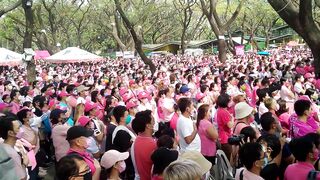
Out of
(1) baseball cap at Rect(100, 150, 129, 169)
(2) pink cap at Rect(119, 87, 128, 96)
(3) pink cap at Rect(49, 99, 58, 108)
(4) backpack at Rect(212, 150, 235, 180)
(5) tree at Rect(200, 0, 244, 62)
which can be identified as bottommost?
(4) backpack at Rect(212, 150, 235, 180)

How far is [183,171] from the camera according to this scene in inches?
115

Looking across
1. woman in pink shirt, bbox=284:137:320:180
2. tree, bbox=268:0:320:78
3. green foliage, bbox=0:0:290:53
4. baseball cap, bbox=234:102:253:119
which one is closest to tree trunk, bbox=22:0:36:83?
tree, bbox=268:0:320:78

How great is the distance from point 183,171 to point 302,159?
1.72 meters

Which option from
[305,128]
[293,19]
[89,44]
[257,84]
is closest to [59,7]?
[89,44]

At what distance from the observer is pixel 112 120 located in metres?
6.76

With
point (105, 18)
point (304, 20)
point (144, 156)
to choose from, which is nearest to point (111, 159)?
point (144, 156)

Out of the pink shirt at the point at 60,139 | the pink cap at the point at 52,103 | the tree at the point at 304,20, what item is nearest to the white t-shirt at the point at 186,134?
the pink shirt at the point at 60,139

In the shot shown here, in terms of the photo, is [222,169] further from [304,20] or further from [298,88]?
[298,88]

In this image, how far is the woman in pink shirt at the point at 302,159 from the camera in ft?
13.3

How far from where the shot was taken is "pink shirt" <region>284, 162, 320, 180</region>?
13.2ft

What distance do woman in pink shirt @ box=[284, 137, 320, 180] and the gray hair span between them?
1.45 metres

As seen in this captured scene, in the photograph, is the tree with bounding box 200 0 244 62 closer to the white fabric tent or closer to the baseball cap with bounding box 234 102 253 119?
the white fabric tent

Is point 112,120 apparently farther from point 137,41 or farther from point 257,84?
point 137,41

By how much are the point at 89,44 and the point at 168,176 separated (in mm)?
60255
